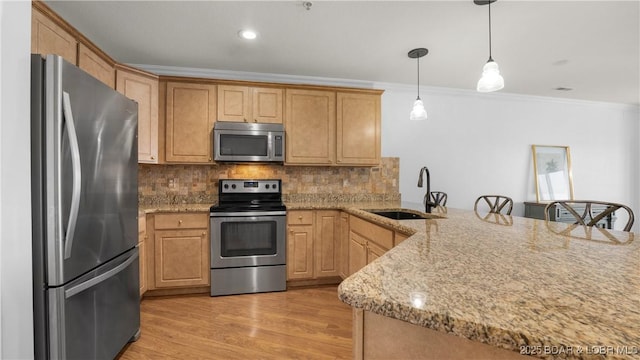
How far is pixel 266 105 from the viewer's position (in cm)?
311

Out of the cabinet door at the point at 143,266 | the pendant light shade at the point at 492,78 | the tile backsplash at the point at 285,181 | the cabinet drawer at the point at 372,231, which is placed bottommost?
the cabinet door at the point at 143,266

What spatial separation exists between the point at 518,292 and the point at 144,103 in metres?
3.24

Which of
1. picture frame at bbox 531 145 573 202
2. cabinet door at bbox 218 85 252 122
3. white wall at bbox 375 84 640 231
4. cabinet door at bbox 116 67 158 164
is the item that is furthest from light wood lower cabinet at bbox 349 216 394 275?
picture frame at bbox 531 145 573 202

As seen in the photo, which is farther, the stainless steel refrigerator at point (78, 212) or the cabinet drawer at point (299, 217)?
the cabinet drawer at point (299, 217)

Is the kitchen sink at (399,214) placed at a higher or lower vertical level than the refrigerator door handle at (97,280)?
higher

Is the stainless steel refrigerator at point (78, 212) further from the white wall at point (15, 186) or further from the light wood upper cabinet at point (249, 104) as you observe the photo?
the light wood upper cabinet at point (249, 104)

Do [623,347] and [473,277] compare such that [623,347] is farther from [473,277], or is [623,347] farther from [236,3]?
[236,3]

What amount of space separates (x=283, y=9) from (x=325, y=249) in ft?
7.45

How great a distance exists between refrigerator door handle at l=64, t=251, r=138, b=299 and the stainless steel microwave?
4.42 feet

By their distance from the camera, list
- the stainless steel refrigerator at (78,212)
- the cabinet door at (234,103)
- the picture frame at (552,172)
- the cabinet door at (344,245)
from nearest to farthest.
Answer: the stainless steel refrigerator at (78,212)
the cabinet door at (344,245)
the cabinet door at (234,103)
the picture frame at (552,172)

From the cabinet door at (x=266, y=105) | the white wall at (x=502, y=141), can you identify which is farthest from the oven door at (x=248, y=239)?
the white wall at (x=502, y=141)

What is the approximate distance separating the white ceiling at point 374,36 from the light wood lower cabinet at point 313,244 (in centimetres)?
169

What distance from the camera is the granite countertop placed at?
0.46 metres

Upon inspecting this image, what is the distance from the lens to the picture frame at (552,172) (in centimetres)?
427
